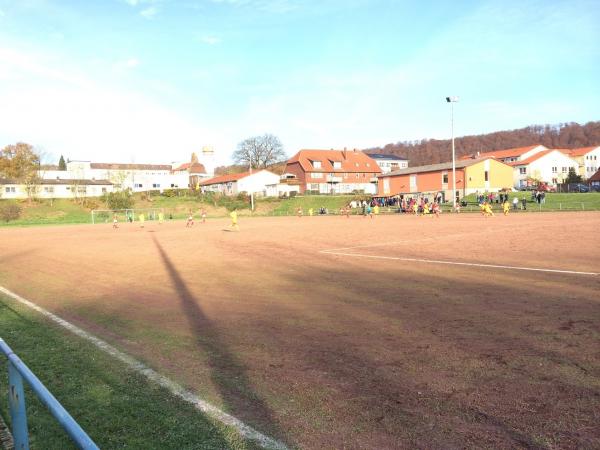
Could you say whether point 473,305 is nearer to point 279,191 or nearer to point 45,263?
point 45,263

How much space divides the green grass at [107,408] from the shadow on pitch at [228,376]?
14.1 inches

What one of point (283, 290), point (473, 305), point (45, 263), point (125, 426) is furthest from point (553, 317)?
point (45, 263)

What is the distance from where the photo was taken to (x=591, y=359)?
17.6ft

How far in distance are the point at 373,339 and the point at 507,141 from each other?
160 metres

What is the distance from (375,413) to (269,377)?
149 cm

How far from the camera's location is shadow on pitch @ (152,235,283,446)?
4391 millimetres

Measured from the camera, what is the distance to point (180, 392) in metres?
4.92

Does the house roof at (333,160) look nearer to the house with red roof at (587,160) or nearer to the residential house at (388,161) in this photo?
the residential house at (388,161)

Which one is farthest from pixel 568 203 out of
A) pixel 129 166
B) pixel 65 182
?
pixel 129 166

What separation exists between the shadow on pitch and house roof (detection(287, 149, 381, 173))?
82.7 meters

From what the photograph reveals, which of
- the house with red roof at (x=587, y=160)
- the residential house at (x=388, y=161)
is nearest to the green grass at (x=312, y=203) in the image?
the residential house at (x=388, y=161)

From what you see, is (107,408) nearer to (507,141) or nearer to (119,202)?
(119,202)

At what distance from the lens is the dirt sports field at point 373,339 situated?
162 inches

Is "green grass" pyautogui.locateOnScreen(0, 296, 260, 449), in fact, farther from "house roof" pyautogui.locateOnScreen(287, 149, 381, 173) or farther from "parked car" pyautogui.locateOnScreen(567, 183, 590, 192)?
"house roof" pyautogui.locateOnScreen(287, 149, 381, 173)
